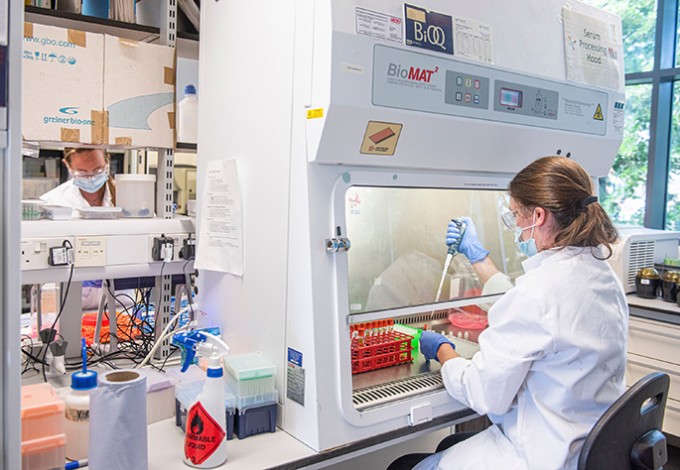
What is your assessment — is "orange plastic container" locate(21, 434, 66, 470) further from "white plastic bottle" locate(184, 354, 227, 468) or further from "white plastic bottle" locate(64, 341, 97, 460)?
"white plastic bottle" locate(184, 354, 227, 468)

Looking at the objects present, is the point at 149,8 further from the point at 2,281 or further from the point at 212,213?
the point at 2,281

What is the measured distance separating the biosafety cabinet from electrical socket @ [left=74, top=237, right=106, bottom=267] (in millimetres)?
339

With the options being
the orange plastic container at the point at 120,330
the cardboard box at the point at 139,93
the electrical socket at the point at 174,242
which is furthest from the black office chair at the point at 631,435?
the orange plastic container at the point at 120,330

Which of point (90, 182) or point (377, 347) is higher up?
point (90, 182)

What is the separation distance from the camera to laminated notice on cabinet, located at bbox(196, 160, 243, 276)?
1624 mm

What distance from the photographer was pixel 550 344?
1298 millimetres

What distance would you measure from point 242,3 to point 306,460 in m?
1.23

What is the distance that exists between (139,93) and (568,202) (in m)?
1.43

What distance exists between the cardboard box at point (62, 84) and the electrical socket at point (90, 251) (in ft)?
Answer: 1.12

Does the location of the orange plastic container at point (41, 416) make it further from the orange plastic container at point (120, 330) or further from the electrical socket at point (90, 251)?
the orange plastic container at point (120, 330)

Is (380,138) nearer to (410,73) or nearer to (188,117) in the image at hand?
(410,73)

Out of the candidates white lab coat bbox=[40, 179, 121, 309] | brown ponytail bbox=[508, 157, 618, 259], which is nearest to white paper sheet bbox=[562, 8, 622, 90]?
brown ponytail bbox=[508, 157, 618, 259]

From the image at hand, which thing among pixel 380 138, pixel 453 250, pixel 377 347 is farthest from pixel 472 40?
pixel 377 347

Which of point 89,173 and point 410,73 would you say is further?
point 89,173
